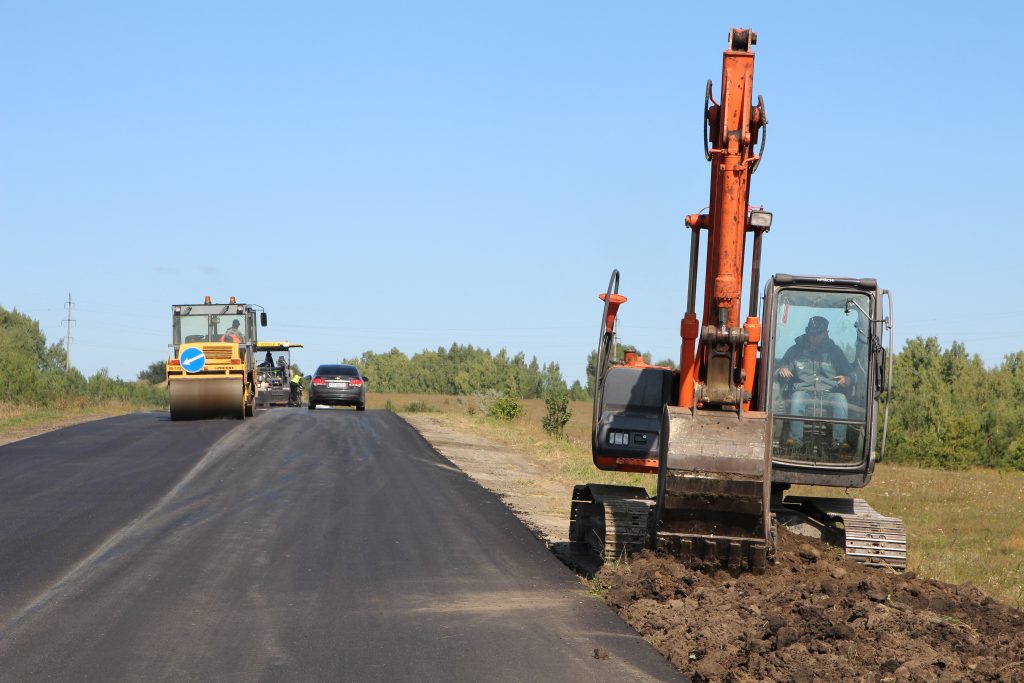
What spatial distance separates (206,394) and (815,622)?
2414cm

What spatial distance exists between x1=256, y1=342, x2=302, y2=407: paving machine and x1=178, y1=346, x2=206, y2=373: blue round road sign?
41.2 feet

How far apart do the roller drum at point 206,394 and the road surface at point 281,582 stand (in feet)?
30.3

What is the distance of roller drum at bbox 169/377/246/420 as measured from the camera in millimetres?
30031

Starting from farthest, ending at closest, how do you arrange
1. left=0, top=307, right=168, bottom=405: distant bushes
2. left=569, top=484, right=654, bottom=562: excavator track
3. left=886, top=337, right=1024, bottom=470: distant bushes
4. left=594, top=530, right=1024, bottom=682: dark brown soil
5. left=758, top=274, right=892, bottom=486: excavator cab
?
left=886, top=337, right=1024, bottom=470: distant bushes, left=0, top=307, right=168, bottom=405: distant bushes, left=758, top=274, right=892, bottom=486: excavator cab, left=569, top=484, right=654, bottom=562: excavator track, left=594, top=530, right=1024, bottom=682: dark brown soil

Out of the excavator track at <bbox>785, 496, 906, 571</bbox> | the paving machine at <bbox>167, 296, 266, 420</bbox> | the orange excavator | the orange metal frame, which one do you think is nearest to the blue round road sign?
the paving machine at <bbox>167, 296, 266, 420</bbox>

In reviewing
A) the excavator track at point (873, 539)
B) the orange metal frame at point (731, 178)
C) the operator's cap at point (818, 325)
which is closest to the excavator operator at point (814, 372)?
the operator's cap at point (818, 325)

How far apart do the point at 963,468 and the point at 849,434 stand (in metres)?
37.1

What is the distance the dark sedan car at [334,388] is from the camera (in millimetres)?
38875

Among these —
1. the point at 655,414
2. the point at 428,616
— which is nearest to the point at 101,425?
the point at 655,414

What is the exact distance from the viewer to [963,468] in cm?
4569

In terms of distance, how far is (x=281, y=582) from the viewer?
35.4ft

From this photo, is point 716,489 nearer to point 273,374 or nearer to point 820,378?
point 820,378

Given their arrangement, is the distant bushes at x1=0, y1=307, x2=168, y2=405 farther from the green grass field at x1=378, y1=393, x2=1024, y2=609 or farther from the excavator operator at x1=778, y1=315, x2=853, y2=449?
the excavator operator at x1=778, y1=315, x2=853, y2=449

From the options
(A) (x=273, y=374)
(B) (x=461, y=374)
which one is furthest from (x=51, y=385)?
(B) (x=461, y=374)
